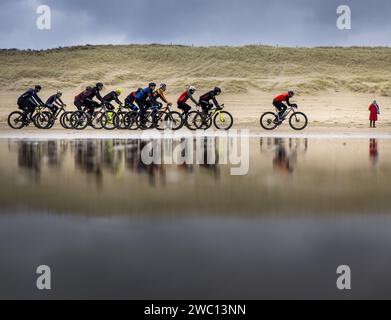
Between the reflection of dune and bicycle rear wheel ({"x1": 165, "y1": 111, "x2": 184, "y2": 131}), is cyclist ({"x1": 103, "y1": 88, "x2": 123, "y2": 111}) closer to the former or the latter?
bicycle rear wheel ({"x1": 165, "y1": 111, "x2": 184, "y2": 131})

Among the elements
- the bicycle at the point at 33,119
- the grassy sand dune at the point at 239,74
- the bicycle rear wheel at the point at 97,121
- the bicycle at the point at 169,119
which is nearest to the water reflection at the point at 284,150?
the bicycle at the point at 169,119

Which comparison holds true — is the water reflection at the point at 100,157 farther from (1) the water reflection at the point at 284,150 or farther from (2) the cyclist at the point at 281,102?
(2) the cyclist at the point at 281,102

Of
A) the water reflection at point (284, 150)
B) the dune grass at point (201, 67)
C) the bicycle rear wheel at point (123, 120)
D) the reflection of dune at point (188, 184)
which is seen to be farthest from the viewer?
the dune grass at point (201, 67)

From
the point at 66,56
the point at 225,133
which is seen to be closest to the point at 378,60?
the point at 66,56

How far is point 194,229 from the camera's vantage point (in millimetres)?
7195

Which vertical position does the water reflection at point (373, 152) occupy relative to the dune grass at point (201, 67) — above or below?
below

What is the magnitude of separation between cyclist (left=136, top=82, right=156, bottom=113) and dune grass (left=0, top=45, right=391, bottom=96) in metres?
34.9

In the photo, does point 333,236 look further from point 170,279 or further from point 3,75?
point 3,75

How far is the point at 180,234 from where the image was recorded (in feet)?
22.7

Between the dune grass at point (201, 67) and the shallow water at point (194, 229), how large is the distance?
157 feet

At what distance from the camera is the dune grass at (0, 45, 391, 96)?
6556 centimetres

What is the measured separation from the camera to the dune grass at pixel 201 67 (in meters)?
65.6

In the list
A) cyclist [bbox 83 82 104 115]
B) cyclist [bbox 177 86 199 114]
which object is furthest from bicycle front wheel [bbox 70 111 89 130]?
cyclist [bbox 177 86 199 114]
